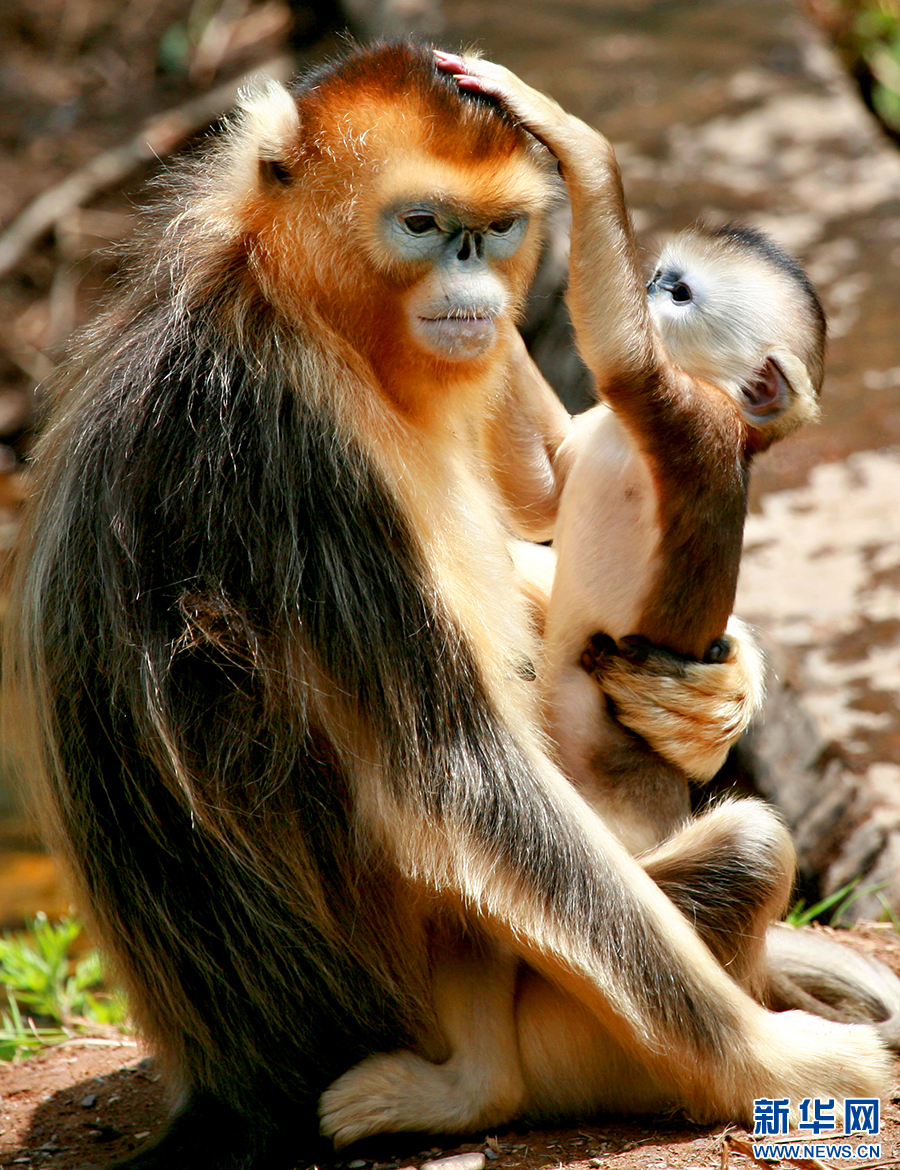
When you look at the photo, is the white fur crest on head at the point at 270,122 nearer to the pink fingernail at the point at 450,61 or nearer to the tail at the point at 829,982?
the pink fingernail at the point at 450,61

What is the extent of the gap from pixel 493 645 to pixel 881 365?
11.7 feet

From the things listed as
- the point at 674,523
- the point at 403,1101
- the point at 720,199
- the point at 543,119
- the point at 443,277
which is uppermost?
the point at 720,199

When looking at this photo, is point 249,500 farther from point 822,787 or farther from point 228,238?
point 822,787

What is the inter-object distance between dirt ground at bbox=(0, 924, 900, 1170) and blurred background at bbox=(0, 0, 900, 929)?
657 mm

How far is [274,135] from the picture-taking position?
2.60m

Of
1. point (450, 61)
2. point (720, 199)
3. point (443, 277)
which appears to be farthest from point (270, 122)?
point (720, 199)

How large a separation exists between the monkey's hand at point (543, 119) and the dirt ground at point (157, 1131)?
73.0 inches

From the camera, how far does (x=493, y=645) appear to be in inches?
104

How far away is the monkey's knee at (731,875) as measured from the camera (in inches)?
110

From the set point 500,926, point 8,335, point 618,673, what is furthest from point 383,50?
point 8,335

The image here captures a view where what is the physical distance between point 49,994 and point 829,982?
230cm

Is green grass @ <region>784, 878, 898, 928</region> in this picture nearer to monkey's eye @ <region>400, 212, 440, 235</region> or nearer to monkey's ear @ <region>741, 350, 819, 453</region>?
monkey's ear @ <region>741, 350, 819, 453</region>

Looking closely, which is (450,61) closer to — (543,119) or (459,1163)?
(543,119)

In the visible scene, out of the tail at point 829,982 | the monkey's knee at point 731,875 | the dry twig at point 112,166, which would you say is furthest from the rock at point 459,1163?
the dry twig at point 112,166
